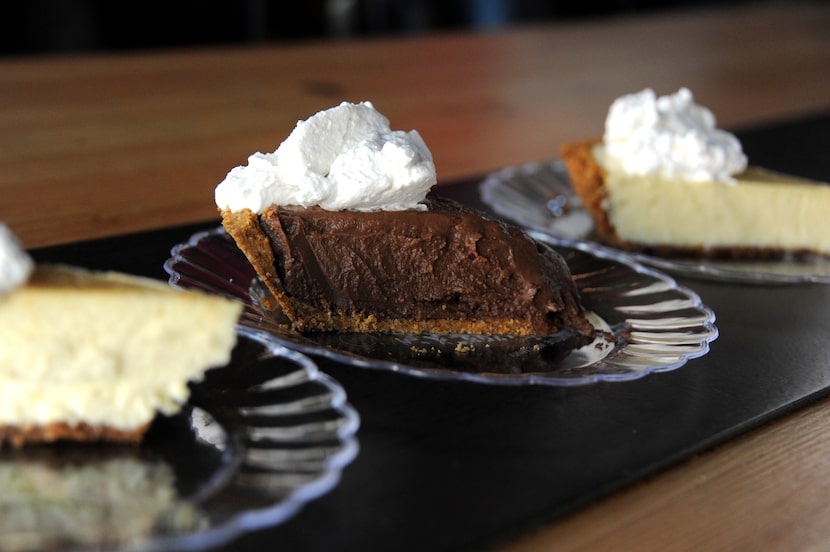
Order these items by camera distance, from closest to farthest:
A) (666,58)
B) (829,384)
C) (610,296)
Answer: (829,384)
(610,296)
(666,58)

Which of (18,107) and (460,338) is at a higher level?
(18,107)

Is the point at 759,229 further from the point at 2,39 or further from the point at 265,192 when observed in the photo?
the point at 2,39

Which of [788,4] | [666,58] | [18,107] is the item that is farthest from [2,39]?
[788,4]

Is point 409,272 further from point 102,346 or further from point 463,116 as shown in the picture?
point 463,116

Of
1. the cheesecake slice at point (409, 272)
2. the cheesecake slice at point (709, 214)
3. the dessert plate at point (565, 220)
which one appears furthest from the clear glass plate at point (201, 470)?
the cheesecake slice at point (709, 214)

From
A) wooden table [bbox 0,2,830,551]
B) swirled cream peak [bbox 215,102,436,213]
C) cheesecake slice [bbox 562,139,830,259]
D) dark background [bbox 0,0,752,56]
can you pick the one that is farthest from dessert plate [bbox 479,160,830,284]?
dark background [bbox 0,0,752,56]

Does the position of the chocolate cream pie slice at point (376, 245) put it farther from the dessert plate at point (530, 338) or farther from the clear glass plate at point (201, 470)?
the clear glass plate at point (201, 470)

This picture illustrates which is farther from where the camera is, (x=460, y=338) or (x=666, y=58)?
(x=666, y=58)
